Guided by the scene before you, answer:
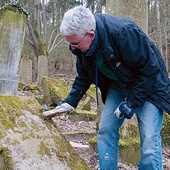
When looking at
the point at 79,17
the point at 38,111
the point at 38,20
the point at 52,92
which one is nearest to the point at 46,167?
the point at 38,111

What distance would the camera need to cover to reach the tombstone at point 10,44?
4785 millimetres

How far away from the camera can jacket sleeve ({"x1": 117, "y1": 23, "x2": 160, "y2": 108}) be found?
2.37 meters

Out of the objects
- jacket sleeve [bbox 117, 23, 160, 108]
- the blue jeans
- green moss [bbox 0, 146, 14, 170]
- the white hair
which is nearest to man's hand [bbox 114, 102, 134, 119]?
jacket sleeve [bbox 117, 23, 160, 108]

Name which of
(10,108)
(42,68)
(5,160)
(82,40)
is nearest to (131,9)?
(82,40)

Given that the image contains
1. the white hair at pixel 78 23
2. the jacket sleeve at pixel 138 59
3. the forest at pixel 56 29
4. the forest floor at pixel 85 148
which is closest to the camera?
the white hair at pixel 78 23

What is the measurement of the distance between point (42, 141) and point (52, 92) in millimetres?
4755

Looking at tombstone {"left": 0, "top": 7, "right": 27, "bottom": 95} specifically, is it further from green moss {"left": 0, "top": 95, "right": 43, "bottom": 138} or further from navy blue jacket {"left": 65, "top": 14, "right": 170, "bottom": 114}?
navy blue jacket {"left": 65, "top": 14, "right": 170, "bottom": 114}

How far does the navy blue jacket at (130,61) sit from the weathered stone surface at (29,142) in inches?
28.7

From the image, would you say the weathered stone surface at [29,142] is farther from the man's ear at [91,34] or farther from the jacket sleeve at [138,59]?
the man's ear at [91,34]

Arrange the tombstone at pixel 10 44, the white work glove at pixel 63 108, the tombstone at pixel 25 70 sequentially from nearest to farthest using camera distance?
the white work glove at pixel 63 108 < the tombstone at pixel 10 44 < the tombstone at pixel 25 70

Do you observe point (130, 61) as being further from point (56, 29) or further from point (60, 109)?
point (56, 29)

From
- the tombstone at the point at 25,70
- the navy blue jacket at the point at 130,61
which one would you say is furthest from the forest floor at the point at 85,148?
the tombstone at the point at 25,70

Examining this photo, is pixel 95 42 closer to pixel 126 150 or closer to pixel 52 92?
pixel 126 150

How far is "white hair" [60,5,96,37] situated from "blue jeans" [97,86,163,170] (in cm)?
70
